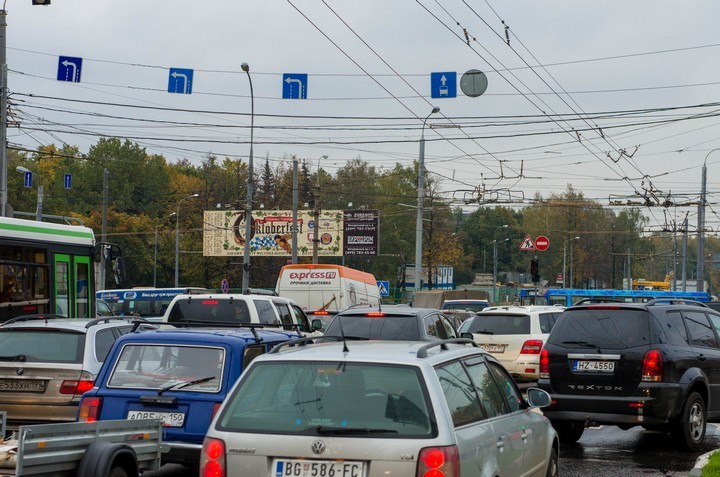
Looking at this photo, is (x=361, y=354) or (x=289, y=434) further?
(x=361, y=354)

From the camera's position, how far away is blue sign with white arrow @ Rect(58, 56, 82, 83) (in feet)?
82.4

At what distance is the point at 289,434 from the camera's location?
5.64 meters

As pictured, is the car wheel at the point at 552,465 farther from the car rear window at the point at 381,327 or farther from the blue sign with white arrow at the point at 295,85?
the blue sign with white arrow at the point at 295,85

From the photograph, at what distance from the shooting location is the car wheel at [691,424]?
11633 mm

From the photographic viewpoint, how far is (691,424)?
11.8 m

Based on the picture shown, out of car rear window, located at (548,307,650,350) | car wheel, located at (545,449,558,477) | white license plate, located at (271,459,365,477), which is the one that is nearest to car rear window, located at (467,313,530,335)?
car rear window, located at (548,307,650,350)

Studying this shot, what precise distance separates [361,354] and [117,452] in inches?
72.6

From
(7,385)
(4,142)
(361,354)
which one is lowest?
(7,385)

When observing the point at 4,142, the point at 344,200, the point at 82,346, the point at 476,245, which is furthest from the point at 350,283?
the point at 476,245

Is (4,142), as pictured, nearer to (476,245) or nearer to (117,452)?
(117,452)

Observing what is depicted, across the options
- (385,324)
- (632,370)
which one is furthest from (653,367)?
(385,324)

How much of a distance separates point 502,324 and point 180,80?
10.6 meters

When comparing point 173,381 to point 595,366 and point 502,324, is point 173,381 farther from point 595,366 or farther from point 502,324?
point 502,324

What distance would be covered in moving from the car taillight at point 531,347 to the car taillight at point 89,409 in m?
11.7
